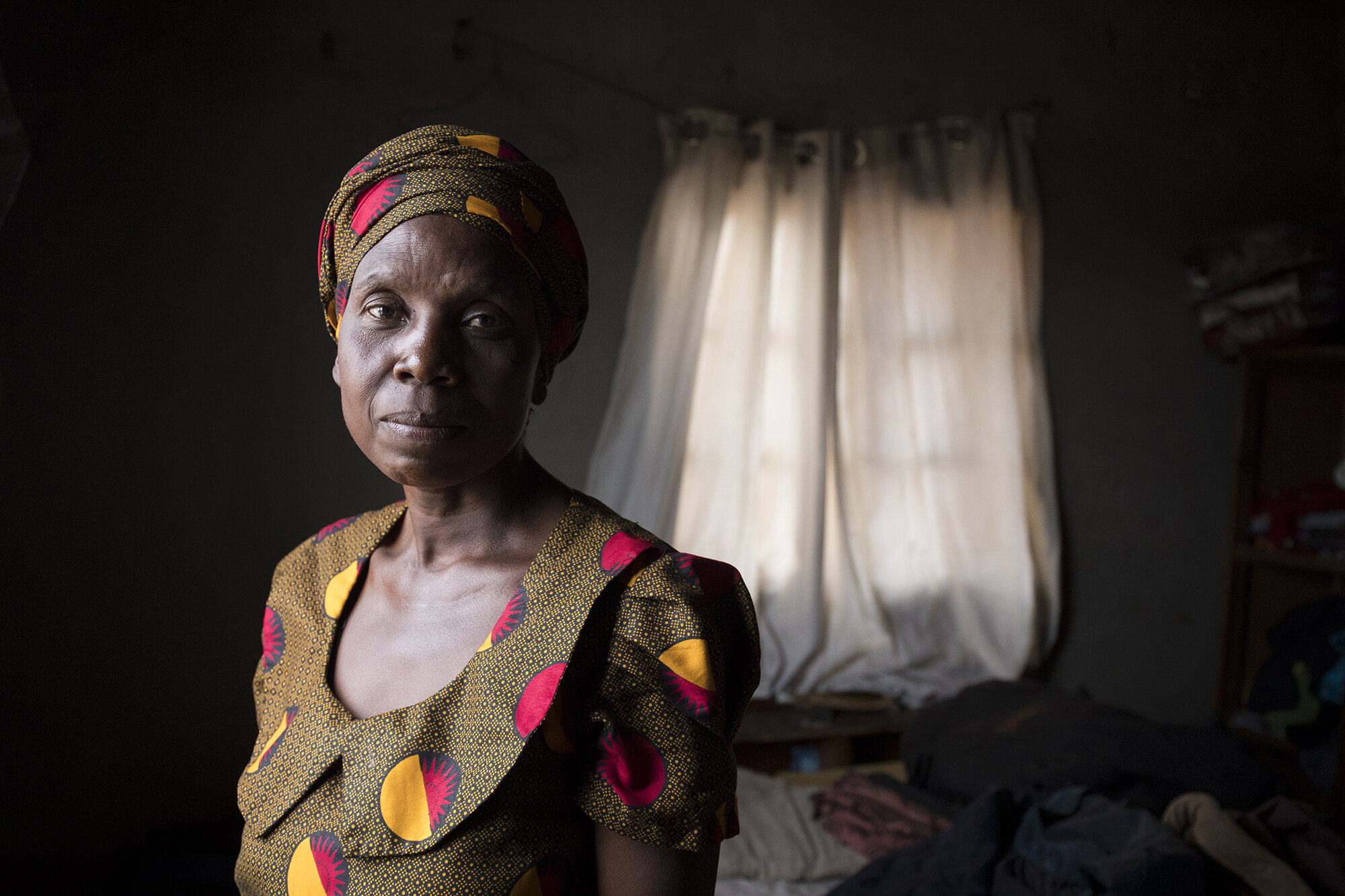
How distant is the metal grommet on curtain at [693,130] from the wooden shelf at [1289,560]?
225cm

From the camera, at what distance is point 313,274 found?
2293 millimetres

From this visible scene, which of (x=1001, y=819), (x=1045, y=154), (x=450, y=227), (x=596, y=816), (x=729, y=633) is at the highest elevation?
(x=1045, y=154)

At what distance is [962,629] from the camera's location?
2.91 meters

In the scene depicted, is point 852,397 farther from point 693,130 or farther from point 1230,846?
point 1230,846

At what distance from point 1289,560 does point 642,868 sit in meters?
2.93

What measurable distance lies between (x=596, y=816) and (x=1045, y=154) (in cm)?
300

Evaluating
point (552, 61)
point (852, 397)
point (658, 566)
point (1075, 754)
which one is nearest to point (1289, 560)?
point (1075, 754)

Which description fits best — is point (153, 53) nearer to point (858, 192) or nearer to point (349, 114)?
point (349, 114)

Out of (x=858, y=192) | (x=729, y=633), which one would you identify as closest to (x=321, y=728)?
(x=729, y=633)

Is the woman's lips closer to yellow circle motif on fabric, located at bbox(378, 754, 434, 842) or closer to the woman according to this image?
the woman

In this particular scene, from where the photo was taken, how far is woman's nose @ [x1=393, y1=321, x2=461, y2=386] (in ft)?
2.28

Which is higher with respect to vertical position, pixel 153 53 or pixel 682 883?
pixel 153 53

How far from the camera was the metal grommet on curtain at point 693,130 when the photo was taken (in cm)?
263

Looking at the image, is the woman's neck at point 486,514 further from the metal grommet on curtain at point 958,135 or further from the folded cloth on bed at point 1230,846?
the metal grommet on curtain at point 958,135
